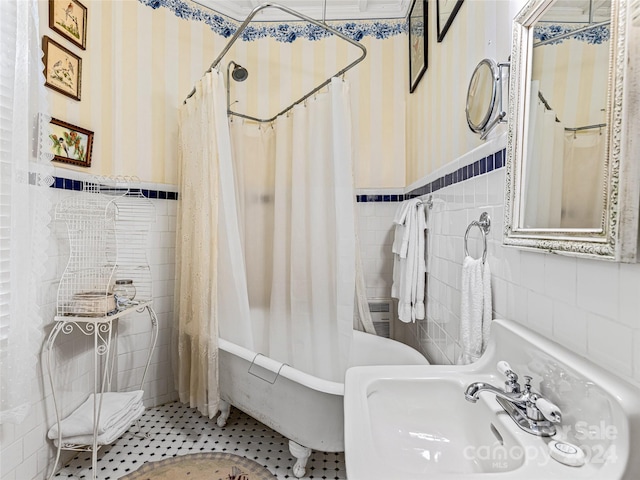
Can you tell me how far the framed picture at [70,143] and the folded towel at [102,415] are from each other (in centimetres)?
132

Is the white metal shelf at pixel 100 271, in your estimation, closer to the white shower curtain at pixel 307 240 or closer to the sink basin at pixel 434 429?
the white shower curtain at pixel 307 240

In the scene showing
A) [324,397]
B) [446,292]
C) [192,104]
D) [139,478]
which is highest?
[192,104]

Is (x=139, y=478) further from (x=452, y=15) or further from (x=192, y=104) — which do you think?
(x=452, y=15)

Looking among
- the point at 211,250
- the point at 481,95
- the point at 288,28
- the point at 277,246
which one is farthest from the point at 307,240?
the point at 288,28

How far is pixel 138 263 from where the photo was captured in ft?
7.02

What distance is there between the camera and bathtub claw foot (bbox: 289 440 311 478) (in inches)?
61.6

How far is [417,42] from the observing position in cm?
212

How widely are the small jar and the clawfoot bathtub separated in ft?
2.10

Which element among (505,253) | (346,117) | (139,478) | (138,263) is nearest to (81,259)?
(138,263)

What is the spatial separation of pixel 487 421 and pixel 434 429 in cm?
17

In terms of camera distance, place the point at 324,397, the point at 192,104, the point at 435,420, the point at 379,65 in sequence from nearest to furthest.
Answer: the point at 435,420, the point at 324,397, the point at 192,104, the point at 379,65

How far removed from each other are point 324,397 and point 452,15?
1836mm

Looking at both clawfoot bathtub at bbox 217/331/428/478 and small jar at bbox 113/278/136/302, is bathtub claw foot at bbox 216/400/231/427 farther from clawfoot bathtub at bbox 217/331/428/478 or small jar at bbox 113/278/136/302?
small jar at bbox 113/278/136/302

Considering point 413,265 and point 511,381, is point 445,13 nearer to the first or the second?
point 413,265
